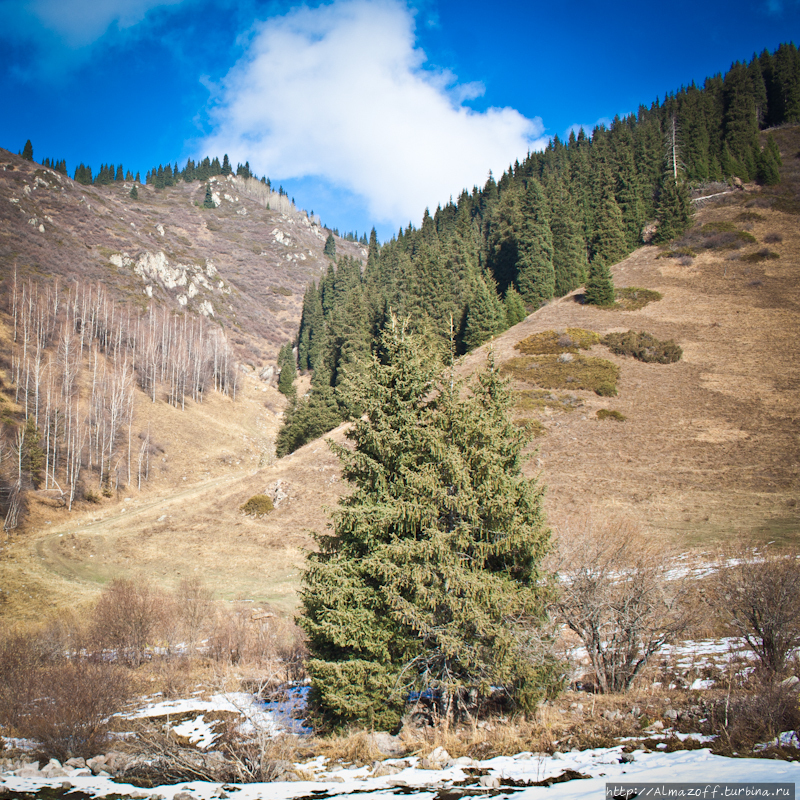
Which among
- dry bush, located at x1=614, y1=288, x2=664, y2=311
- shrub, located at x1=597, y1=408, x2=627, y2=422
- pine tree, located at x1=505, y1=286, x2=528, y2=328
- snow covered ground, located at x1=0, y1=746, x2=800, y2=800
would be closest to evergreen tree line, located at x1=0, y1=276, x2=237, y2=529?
snow covered ground, located at x1=0, y1=746, x2=800, y2=800

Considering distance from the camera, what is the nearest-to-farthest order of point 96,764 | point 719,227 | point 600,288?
1. point 96,764
2. point 600,288
3. point 719,227

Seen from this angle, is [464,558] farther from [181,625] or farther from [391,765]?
[181,625]

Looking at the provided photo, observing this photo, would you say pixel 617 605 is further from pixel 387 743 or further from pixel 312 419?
pixel 312 419

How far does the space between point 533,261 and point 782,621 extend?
2177 inches

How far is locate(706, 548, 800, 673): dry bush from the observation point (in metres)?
9.53

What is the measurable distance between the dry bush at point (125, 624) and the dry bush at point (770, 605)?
18249mm

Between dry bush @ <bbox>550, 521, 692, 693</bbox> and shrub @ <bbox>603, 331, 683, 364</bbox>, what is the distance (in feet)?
124

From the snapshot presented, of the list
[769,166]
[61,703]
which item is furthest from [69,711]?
[769,166]

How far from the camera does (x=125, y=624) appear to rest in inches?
690

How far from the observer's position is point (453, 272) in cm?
6194

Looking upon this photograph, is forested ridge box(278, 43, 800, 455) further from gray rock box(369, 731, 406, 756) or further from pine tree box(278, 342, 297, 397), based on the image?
gray rock box(369, 731, 406, 756)

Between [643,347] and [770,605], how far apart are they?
39.9 m

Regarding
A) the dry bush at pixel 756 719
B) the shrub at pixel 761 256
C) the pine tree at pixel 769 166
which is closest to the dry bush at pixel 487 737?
the dry bush at pixel 756 719

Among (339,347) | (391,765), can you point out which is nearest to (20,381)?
(339,347)
